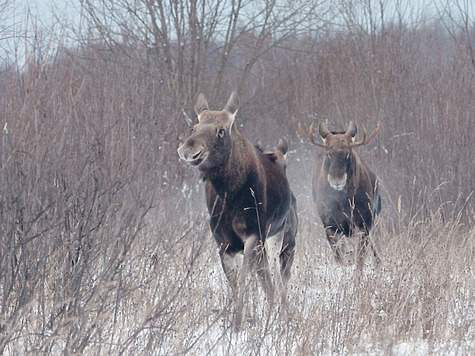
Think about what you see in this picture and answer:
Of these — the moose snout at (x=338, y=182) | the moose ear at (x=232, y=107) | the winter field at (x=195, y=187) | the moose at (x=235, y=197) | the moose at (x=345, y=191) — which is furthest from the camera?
the moose at (x=345, y=191)

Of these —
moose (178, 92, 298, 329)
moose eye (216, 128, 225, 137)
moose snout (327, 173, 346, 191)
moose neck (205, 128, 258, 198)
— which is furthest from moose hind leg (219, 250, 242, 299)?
moose snout (327, 173, 346, 191)

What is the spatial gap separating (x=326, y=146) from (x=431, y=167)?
2.54 m

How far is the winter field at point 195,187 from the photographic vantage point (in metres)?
3.78

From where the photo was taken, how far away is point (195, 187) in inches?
401

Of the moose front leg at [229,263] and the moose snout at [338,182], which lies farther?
the moose snout at [338,182]

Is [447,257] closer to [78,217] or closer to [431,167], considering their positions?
[78,217]

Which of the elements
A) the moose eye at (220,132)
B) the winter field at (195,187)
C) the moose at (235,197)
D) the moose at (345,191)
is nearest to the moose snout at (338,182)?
the moose at (345,191)

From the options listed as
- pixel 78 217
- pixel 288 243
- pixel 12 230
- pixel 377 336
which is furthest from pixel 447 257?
pixel 12 230

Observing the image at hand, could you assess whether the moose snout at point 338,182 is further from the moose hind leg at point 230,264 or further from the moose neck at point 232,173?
the moose hind leg at point 230,264

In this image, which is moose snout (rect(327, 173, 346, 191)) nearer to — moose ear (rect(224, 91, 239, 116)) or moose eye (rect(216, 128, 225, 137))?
moose ear (rect(224, 91, 239, 116))

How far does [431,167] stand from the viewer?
1023 cm

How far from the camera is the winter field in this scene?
12.4ft

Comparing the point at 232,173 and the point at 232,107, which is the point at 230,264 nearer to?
the point at 232,173

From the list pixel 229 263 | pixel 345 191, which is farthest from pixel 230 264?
pixel 345 191
